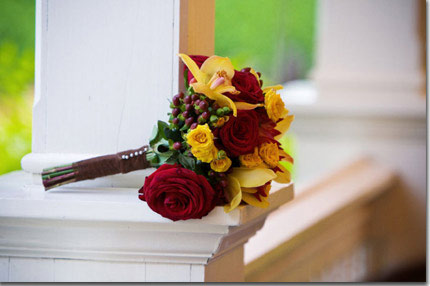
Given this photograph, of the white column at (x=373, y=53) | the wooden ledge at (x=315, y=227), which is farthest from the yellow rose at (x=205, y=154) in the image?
the white column at (x=373, y=53)

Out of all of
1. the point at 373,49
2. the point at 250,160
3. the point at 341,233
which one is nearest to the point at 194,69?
the point at 250,160

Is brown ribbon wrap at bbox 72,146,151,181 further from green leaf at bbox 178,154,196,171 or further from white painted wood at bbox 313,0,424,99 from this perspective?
white painted wood at bbox 313,0,424,99

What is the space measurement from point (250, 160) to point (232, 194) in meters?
0.05

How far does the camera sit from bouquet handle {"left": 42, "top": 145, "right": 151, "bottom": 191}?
0.81 m

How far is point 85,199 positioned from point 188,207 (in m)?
0.15

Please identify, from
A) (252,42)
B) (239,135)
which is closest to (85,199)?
(239,135)

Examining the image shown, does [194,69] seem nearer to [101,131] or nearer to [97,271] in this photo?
[101,131]

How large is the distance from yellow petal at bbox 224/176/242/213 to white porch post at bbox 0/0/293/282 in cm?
5

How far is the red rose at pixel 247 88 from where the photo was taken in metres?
0.74

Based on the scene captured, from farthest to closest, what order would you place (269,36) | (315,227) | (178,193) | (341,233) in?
(269,36)
(341,233)
(315,227)
(178,193)

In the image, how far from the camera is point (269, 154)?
0.75 meters

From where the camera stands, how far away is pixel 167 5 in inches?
32.4

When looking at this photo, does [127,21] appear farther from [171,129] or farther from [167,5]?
[171,129]

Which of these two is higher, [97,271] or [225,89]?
[225,89]
